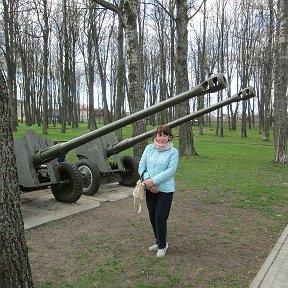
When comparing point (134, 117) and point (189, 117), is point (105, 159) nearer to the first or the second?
point (189, 117)

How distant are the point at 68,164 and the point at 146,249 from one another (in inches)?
118

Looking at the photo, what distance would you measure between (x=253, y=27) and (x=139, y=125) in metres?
29.1

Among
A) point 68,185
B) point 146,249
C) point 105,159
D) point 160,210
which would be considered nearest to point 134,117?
point 160,210

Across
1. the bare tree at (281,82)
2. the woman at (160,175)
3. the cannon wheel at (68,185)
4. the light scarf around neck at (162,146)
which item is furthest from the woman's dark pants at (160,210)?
the bare tree at (281,82)

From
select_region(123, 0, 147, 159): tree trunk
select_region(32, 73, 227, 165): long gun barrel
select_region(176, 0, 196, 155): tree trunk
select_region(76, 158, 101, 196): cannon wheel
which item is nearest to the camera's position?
select_region(32, 73, 227, 165): long gun barrel

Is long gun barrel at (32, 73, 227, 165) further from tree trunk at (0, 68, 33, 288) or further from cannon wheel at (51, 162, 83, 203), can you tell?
tree trunk at (0, 68, 33, 288)

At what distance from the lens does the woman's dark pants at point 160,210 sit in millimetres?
4973

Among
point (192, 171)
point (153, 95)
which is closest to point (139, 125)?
point (192, 171)

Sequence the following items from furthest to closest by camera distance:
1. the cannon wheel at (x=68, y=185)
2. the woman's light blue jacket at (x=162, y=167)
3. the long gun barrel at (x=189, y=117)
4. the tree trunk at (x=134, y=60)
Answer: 1. the tree trunk at (x=134, y=60)
2. the cannon wheel at (x=68, y=185)
3. the long gun barrel at (x=189, y=117)
4. the woman's light blue jacket at (x=162, y=167)

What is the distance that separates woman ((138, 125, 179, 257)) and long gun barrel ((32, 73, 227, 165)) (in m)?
0.78

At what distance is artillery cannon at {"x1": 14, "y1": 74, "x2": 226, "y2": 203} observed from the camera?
6559 mm

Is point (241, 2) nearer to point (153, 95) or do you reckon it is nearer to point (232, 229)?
point (153, 95)

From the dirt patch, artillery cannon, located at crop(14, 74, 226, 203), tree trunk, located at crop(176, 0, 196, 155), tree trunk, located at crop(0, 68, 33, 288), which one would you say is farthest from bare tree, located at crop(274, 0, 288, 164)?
tree trunk, located at crop(0, 68, 33, 288)

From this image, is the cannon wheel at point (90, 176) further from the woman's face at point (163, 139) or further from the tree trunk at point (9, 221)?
the tree trunk at point (9, 221)
